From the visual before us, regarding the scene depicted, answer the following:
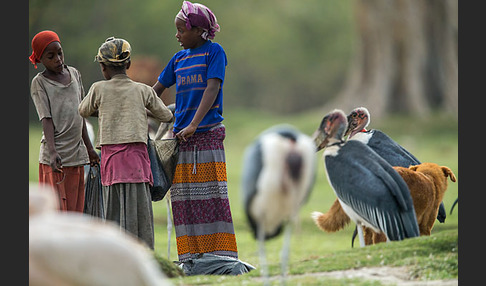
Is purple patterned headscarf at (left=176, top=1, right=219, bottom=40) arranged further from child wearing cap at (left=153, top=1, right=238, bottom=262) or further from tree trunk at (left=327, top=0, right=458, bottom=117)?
tree trunk at (left=327, top=0, right=458, bottom=117)

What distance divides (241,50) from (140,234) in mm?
31538

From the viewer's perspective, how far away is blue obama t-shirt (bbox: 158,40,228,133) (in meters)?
6.23

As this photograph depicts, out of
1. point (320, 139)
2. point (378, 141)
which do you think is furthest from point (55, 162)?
point (378, 141)

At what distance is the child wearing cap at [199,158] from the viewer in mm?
6262

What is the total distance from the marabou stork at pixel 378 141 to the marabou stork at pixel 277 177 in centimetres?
217

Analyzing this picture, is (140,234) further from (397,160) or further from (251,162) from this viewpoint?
(397,160)

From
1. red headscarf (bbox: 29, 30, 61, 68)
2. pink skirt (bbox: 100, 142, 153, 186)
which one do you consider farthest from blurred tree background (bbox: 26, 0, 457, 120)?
pink skirt (bbox: 100, 142, 153, 186)

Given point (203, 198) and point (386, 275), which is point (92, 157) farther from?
point (386, 275)

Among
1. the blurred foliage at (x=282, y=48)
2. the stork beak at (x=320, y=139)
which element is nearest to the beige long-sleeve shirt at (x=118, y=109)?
the stork beak at (x=320, y=139)

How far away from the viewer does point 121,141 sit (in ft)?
19.0

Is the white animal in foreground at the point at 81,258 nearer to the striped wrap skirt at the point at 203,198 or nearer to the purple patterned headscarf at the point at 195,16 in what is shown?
the striped wrap skirt at the point at 203,198

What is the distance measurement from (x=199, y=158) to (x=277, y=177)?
203 centimetres

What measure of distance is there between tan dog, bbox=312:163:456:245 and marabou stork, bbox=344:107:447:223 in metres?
0.25

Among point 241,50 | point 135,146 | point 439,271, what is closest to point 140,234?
point 135,146
